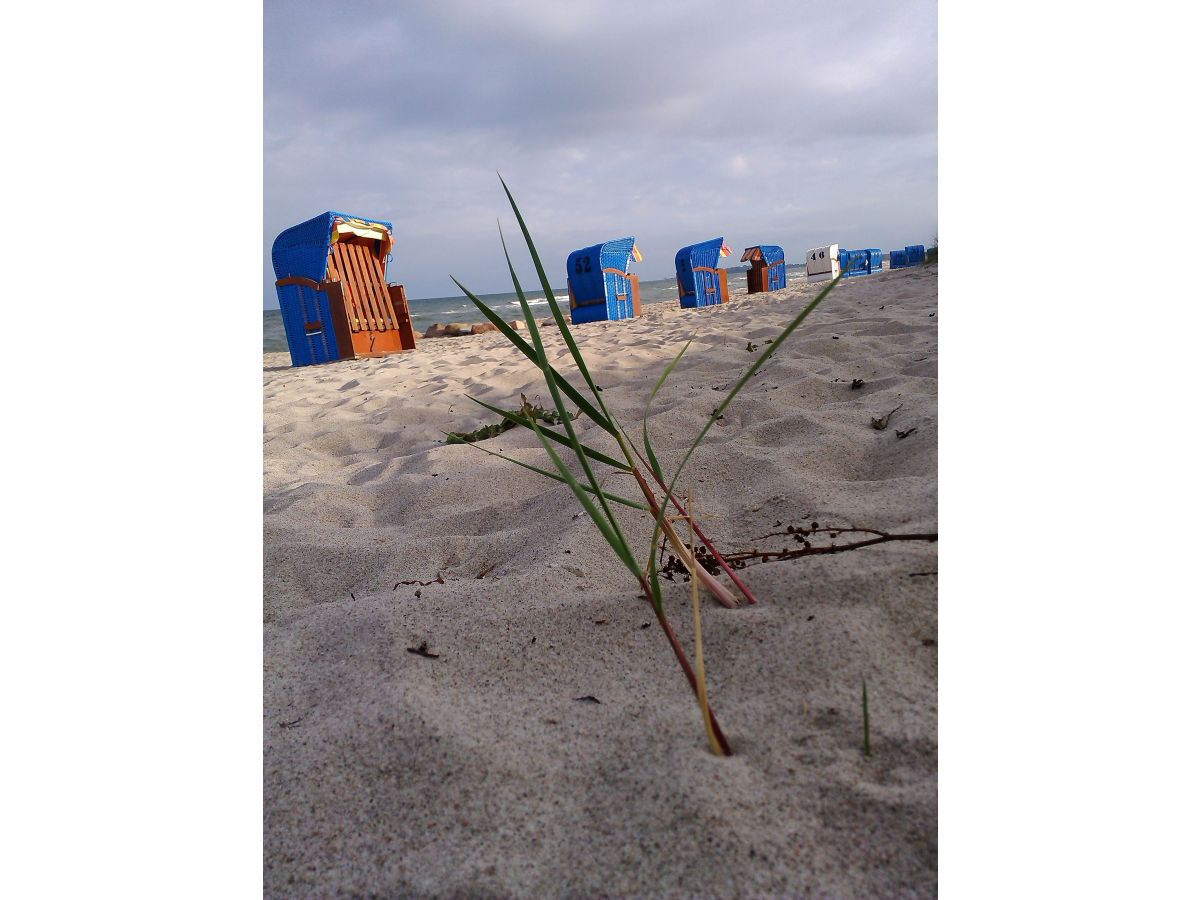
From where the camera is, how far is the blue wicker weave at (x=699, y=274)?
9.62 m

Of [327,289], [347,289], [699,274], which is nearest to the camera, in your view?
[327,289]

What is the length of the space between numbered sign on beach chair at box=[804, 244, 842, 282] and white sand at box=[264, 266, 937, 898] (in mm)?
12568

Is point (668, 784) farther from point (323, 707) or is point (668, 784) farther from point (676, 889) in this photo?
point (323, 707)

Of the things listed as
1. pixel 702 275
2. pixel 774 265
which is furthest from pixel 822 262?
pixel 702 275

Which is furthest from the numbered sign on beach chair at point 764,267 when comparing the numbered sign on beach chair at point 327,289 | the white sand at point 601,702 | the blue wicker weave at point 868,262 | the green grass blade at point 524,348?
the green grass blade at point 524,348

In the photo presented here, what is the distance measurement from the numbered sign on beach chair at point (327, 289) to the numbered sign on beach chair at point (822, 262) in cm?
920

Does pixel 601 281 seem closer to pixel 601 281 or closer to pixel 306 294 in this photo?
pixel 601 281

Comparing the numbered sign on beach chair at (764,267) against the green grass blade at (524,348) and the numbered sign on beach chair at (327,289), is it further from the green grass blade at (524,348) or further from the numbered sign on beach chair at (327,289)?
the green grass blade at (524,348)

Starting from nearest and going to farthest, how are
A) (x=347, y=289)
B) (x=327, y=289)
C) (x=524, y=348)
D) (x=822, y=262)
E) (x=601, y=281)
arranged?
1. (x=524, y=348)
2. (x=327, y=289)
3. (x=347, y=289)
4. (x=601, y=281)
5. (x=822, y=262)

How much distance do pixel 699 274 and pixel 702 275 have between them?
6 cm

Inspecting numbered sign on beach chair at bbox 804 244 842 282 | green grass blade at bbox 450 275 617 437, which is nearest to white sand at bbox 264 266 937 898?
green grass blade at bbox 450 275 617 437

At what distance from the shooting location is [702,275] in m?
9.66

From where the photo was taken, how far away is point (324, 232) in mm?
5805
